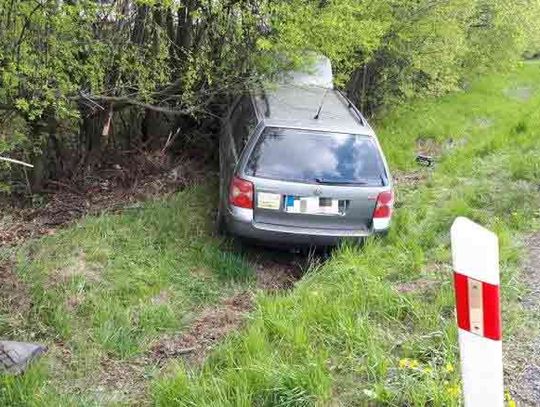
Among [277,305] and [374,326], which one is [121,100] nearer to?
[277,305]

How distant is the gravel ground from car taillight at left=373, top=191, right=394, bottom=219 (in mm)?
1837

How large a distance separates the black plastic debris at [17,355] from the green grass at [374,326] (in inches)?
40.4

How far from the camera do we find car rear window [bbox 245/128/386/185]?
235 inches

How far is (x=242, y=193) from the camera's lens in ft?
19.4

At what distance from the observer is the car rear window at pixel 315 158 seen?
5.97 meters

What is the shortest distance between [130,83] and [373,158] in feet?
11.0

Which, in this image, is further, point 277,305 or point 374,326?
point 277,305

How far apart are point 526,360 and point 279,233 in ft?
9.31

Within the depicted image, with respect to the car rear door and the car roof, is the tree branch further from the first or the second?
the car rear door

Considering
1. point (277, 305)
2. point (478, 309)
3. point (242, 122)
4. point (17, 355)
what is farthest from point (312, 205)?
point (478, 309)

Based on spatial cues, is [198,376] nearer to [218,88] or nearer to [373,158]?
[373,158]

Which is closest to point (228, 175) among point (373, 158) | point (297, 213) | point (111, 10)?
point (297, 213)

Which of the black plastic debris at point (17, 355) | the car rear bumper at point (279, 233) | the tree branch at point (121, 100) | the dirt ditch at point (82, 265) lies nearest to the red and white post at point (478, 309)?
the dirt ditch at point (82, 265)

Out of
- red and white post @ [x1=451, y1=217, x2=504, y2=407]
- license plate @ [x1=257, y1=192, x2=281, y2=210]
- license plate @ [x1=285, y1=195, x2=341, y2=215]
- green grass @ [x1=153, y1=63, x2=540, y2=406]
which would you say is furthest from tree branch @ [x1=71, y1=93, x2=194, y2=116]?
red and white post @ [x1=451, y1=217, x2=504, y2=407]
